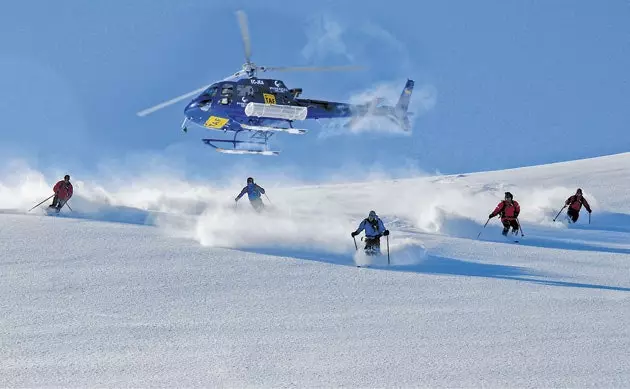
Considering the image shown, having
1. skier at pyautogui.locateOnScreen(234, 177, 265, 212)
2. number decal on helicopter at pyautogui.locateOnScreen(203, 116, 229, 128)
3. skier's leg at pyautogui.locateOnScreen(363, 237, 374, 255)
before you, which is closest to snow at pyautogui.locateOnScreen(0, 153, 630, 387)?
skier's leg at pyautogui.locateOnScreen(363, 237, 374, 255)

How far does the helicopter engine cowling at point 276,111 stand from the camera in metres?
24.6

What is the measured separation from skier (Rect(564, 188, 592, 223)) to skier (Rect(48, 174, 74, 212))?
1417cm

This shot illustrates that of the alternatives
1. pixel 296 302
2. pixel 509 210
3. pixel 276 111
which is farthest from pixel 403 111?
pixel 296 302

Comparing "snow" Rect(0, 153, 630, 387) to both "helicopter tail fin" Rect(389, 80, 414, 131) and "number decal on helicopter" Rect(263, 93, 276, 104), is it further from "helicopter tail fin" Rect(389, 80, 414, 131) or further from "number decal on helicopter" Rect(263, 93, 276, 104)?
"helicopter tail fin" Rect(389, 80, 414, 131)

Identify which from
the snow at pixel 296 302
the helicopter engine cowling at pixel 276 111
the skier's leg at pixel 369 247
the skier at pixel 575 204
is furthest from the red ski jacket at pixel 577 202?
the skier's leg at pixel 369 247

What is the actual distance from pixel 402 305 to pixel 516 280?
318cm

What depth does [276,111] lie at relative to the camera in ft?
82.9

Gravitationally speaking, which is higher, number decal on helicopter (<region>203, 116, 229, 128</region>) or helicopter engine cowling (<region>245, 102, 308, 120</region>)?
helicopter engine cowling (<region>245, 102, 308, 120</region>)

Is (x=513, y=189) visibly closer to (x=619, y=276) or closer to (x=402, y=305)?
(x=619, y=276)

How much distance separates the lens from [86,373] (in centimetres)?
811

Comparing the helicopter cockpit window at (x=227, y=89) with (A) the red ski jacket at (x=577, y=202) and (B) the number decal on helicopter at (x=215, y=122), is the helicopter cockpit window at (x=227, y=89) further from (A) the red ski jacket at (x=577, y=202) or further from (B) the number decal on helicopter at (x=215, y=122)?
(A) the red ski jacket at (x=577, y=202)

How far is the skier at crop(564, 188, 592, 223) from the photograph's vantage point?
23.0 m

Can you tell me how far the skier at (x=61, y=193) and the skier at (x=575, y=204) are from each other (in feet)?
46.5

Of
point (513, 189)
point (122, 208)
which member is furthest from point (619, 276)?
point (513, 189)
